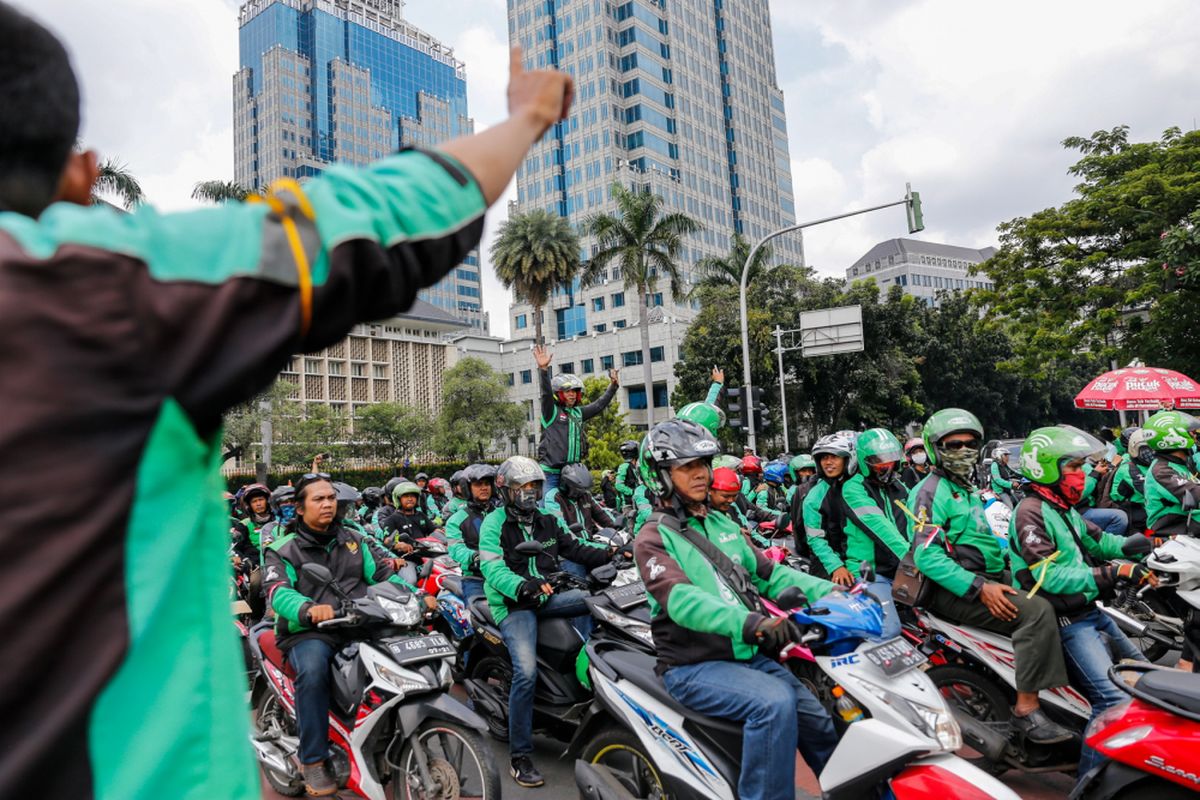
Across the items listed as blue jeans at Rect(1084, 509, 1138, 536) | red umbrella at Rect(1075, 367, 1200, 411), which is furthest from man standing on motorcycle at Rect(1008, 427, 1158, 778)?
red umbrella at Rect(1075, 367, 1200, 411)

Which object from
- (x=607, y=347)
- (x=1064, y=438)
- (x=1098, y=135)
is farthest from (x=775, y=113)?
(x=1064, y=438)

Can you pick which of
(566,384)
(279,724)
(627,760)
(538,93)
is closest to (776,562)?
(627,760)

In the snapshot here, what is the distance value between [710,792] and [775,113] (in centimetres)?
10164

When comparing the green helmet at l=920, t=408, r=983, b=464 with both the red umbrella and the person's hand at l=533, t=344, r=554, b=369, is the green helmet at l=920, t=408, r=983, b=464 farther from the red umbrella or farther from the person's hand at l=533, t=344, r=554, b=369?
the red umbrella

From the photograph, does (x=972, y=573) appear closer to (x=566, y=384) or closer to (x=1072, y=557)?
(x=1072, y=557)

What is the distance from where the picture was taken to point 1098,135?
74.1 ft

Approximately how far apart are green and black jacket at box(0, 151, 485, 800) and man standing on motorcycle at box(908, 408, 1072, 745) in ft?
14.6

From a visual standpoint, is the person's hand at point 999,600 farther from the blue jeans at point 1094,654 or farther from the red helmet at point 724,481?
the red helmet at point 724,481

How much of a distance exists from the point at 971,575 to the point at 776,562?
1.41 m

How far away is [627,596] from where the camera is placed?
16.6 feet

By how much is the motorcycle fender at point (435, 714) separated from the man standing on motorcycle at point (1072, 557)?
3.20 metres

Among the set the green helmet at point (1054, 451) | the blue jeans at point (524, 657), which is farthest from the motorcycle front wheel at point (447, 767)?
the green helmet at point (1054, 451)

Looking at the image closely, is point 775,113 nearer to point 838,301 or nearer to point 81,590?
point 838,301

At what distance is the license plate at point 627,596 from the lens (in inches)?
195
